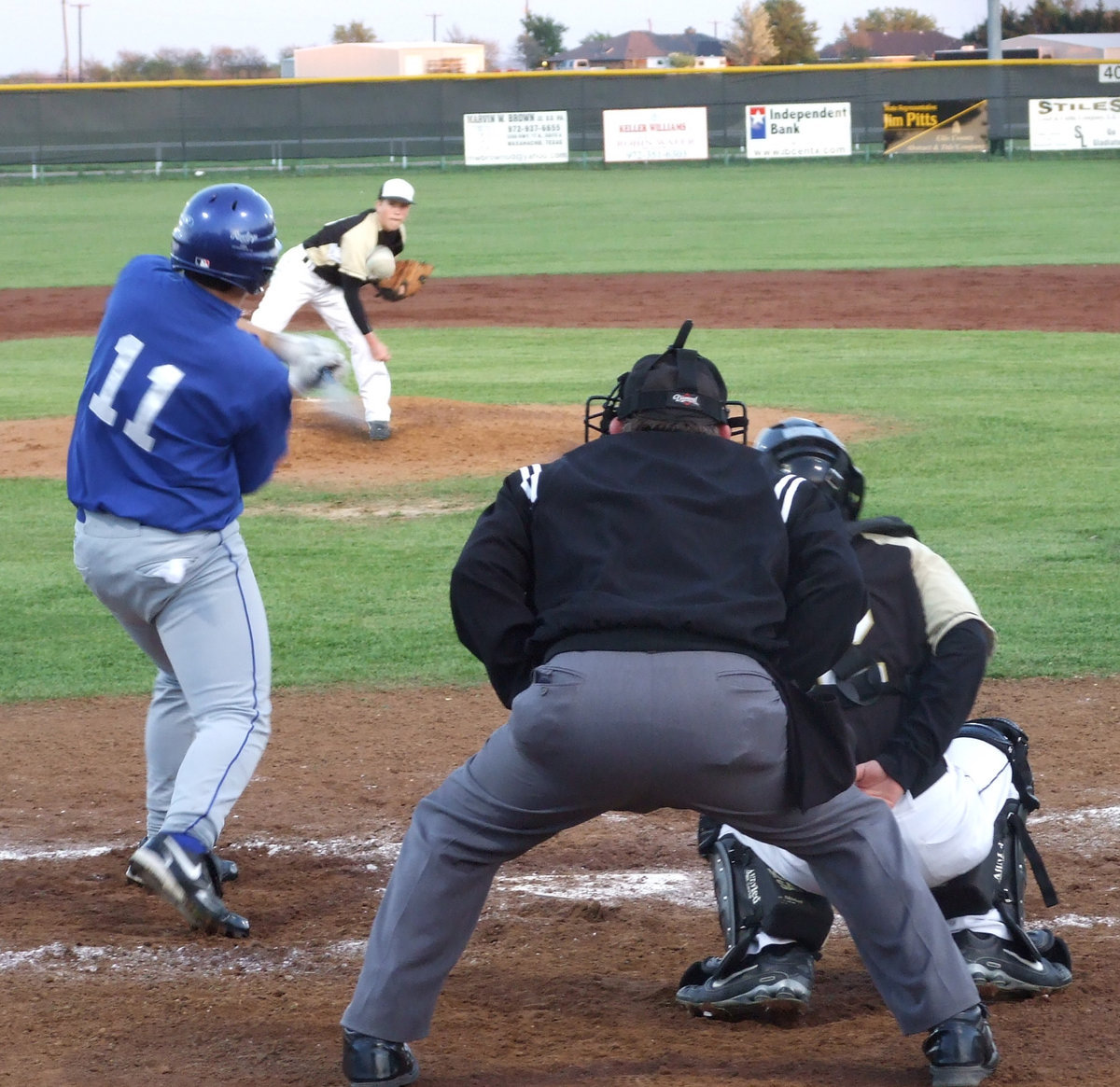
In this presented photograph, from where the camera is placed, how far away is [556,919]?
3.81 meters

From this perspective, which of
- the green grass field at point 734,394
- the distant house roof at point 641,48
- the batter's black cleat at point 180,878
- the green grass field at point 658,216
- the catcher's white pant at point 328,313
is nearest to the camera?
the batter's black cleat at point 180,878

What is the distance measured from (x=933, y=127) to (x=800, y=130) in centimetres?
323

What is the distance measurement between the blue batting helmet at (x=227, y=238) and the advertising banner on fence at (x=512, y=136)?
35.0 meters

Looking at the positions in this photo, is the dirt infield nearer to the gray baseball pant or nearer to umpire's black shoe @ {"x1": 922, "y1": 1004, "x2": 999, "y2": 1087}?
umpire's black shoe @ {"x1": 922, "y1": 1004, "x2": 999, "y2": 1087}

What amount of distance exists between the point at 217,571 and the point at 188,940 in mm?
903

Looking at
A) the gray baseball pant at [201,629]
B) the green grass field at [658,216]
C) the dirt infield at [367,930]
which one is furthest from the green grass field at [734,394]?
the gray baseball pant at [201,629]

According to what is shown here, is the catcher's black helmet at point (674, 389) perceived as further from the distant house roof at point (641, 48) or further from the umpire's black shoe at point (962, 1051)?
the distant house roof at point (641, 48)

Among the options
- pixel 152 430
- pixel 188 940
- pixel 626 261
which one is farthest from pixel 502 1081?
pixel 626 261

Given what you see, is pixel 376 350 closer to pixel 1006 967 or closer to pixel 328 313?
pixel 328 313

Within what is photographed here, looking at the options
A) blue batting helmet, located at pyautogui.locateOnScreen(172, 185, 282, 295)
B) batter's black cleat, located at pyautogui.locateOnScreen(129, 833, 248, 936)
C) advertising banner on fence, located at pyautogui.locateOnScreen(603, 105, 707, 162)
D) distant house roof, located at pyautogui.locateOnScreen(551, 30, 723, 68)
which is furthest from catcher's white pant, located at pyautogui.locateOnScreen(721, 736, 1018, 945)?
distant house roof, located at pyautogui.locateOnScreen(551, 30, 723, 68)

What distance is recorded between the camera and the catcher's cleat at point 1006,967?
3.20 metres

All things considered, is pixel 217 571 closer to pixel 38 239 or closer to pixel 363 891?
pixel 363 891

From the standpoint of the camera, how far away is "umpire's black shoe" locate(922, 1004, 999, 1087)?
273 cm

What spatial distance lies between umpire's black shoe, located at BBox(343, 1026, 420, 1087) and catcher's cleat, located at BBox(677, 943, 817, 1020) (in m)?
0.71
